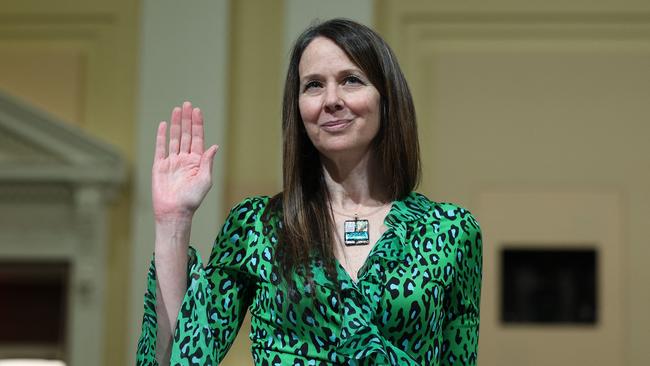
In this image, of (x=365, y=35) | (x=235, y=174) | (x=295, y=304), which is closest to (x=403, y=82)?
(x=365, y=35)

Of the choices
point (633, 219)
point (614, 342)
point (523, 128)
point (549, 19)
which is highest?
point (549, 19)

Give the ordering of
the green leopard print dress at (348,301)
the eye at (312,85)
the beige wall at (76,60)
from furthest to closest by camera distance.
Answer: the beige wall at (76,60) → the eye at (312,85) → the green leopard print dress at (348,301)

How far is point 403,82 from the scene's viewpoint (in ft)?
7.21

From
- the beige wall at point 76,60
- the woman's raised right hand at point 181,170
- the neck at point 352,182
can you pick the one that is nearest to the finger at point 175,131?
the woman's raised right hand at point 181,170

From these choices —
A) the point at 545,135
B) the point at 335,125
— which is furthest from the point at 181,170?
the point at 545,135

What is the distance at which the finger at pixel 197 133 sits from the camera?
87.7 inches

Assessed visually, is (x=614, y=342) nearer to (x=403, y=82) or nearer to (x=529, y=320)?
(x=529, y=320)

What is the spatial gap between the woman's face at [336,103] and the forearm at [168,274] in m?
0.29

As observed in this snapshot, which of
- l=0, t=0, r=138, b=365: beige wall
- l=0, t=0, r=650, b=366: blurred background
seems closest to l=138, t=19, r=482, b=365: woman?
l=0, t=0, r=650, b=366: blurred background

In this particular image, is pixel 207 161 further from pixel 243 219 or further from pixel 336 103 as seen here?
pixel 336 103

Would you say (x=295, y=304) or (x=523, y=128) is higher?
(x=523, y=128)

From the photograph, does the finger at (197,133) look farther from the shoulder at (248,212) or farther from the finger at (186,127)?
the shoulder at (248,212)

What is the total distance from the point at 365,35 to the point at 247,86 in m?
4.31

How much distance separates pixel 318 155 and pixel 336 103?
0.54 feet
